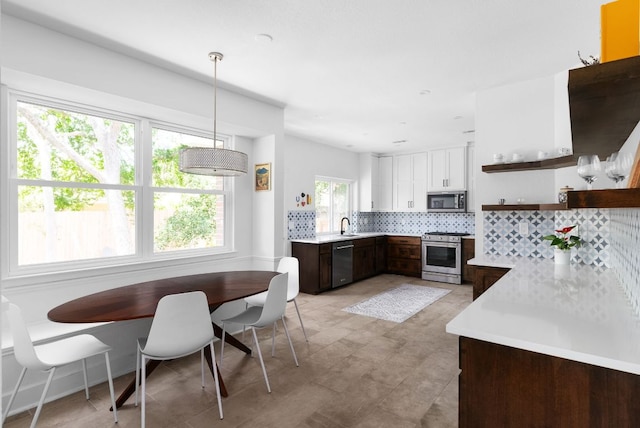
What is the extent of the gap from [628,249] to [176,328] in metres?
2.66

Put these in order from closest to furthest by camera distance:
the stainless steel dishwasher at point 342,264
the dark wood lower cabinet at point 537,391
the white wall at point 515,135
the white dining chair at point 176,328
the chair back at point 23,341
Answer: the dark wood lower cabinet at point 537,391 < the chair back at point 23,341 < the white dining chair at point 176,328 < the white wall at point 515,135 < the stainless steel dishwasher at point 342,264

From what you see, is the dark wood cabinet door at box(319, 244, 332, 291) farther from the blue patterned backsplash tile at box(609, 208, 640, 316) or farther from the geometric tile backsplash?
the blue patterned backsplash tile at box(609, 208, 640, 316)

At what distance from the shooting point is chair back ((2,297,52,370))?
6.58 feet

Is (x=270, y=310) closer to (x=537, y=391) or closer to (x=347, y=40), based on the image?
(x=537, y=391)

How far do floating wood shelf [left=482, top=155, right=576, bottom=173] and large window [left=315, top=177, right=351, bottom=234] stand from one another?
338 cm

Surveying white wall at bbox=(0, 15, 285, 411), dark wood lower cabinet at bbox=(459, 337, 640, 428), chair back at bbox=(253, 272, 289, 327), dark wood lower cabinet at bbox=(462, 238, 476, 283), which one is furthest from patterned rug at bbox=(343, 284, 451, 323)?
dark wood lower cabinet at bbox=(459, 337, 640, 428)

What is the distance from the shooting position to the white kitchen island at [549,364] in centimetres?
129

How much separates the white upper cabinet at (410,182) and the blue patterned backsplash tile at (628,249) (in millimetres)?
4281

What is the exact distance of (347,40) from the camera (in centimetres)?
272

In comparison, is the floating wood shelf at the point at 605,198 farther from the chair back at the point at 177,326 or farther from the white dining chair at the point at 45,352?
the white dining chair at the point at 45,352

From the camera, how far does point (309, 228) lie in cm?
612

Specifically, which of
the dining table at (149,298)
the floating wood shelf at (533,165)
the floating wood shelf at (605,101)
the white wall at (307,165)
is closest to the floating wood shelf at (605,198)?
the floating wood shelf at (605,101)

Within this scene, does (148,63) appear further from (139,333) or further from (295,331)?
(295,331)

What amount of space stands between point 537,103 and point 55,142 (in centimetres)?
438
